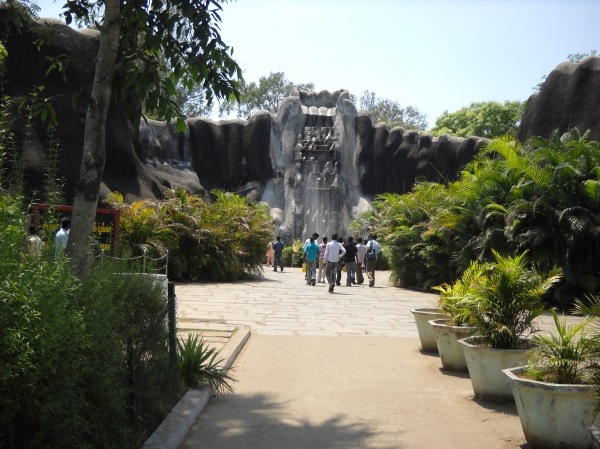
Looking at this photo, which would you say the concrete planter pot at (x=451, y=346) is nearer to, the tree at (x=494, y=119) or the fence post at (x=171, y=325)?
the fence post at (x=171, y=325)

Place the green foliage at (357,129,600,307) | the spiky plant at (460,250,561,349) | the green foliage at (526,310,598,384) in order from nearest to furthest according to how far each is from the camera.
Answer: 1. the green foliage at (526,310,598,384)
2. the spiky plant at (460,250,561,349)
3. the green foliage at (357,129,600,307)

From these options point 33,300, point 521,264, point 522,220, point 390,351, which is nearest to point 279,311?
point 390,351

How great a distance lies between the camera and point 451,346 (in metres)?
7.99

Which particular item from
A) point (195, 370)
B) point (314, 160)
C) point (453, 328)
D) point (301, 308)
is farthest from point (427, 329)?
point (314, 160)

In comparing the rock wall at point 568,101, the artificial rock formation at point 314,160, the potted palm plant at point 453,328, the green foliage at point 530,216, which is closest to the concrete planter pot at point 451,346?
the potted palm plant at point 453,328

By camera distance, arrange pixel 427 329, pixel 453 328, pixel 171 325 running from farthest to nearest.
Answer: pixel 427 329, pixel 453 328, pixel 171 325

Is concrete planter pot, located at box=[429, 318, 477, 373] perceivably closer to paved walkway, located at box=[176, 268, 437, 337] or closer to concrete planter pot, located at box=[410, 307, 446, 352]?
concrete planter pot, located at box=[410, 307, 446, 352]

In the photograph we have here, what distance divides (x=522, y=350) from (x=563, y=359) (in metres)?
1.27

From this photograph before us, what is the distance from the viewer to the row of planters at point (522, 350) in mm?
4945

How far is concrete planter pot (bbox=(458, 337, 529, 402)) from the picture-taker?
641 cm

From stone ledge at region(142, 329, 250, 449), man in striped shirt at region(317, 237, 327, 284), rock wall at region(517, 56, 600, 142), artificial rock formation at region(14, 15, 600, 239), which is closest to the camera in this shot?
stone ledge at region(142, 329, 250, 449)

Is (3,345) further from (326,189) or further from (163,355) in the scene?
(326,189)

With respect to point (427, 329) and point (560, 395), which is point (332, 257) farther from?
point (560, 395)

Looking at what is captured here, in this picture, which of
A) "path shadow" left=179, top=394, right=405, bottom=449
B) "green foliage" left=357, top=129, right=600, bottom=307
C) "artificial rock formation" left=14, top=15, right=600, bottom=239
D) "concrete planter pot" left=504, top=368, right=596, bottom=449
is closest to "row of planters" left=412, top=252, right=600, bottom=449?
"concrete planter pot" left=504, top=368, right=596, bottom=449
